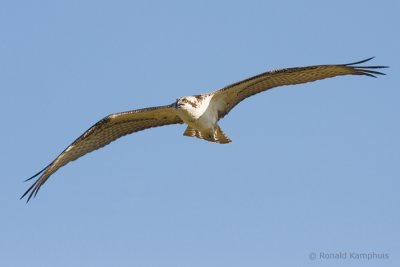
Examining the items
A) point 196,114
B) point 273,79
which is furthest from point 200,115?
point 273,79

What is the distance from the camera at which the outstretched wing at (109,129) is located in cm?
1898

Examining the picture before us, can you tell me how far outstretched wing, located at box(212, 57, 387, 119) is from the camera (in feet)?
58.4

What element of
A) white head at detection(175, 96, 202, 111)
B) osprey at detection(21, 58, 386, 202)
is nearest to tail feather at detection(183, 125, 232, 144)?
osprey at detection(21, 58, 386, 202)

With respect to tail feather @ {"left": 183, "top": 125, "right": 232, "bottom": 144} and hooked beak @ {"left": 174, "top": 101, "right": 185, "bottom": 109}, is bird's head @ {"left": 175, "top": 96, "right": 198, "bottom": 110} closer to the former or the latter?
hooked beak @ {"left": 174, "top": 101, "right": 185, "bottom": 109}

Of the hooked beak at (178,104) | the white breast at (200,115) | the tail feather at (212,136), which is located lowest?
the tail feather at (212,136)

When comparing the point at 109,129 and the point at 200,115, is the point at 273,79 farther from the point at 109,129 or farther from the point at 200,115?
the point at 109,129

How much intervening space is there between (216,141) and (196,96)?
1129mm

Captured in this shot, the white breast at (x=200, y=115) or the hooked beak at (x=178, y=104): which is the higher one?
the hooked beak at (x=178, y=104)

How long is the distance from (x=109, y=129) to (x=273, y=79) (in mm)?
3813

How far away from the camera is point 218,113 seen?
1881 cm

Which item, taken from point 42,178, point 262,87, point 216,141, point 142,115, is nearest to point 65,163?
point 42,178

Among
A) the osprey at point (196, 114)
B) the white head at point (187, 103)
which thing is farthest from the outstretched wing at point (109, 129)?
the white head at point (187, 103)

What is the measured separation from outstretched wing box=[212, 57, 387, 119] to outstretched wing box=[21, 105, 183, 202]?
Result: 112cm

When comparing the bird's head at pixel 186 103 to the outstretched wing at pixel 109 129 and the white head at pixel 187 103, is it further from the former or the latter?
the outstretched wing at pixel 109 129
